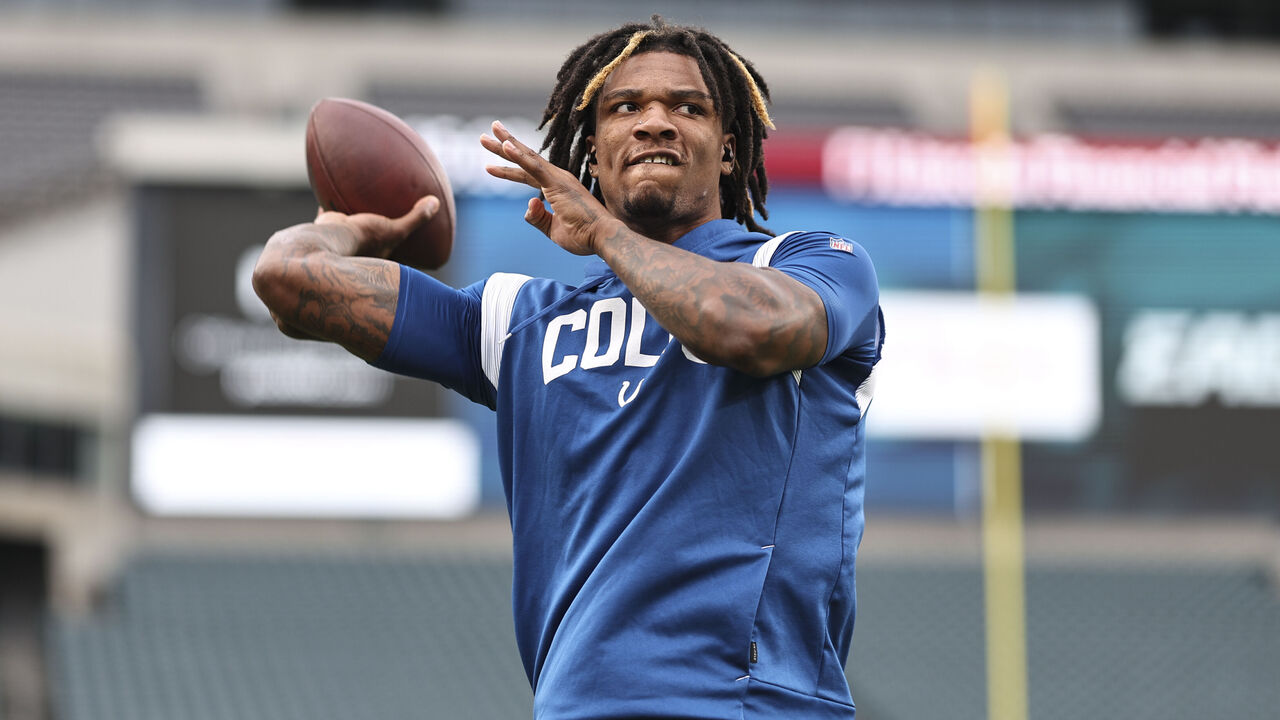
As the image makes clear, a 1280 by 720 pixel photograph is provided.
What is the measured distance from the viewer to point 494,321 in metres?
2.30

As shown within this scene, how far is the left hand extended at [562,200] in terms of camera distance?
2123mm

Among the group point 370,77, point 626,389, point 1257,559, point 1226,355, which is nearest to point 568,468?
point 626,389

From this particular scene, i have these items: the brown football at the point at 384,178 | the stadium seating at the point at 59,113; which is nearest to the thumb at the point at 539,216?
the brown football at the point at 384,178

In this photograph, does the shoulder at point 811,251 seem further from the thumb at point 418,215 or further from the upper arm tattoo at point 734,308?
the thumb at point 418,215

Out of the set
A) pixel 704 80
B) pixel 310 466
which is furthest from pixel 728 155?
pixel 310 466

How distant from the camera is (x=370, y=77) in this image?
43.4 feet

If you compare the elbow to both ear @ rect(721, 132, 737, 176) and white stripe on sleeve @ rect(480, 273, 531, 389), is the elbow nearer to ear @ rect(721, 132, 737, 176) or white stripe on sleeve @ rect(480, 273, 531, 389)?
white stripe on sleeve @ rect(480, 273, 531, 389)

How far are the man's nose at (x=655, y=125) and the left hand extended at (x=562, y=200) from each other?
0.41 feet

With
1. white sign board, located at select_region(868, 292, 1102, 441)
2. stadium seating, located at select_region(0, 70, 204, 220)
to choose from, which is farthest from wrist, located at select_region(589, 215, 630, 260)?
stadium seating, located at select_region(0, 70, 204, 220)

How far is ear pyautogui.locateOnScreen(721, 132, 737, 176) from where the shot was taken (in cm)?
242

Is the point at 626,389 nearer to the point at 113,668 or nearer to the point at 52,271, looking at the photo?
the point at 113,668

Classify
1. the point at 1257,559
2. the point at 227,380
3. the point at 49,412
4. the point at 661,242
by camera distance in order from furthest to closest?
the point at 49,412 → the point at 1257,559 → the point at 227,380 → the point at 661,242

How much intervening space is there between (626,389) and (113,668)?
7857 millimetres

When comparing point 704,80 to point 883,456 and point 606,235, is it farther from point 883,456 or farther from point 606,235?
point 883,456
